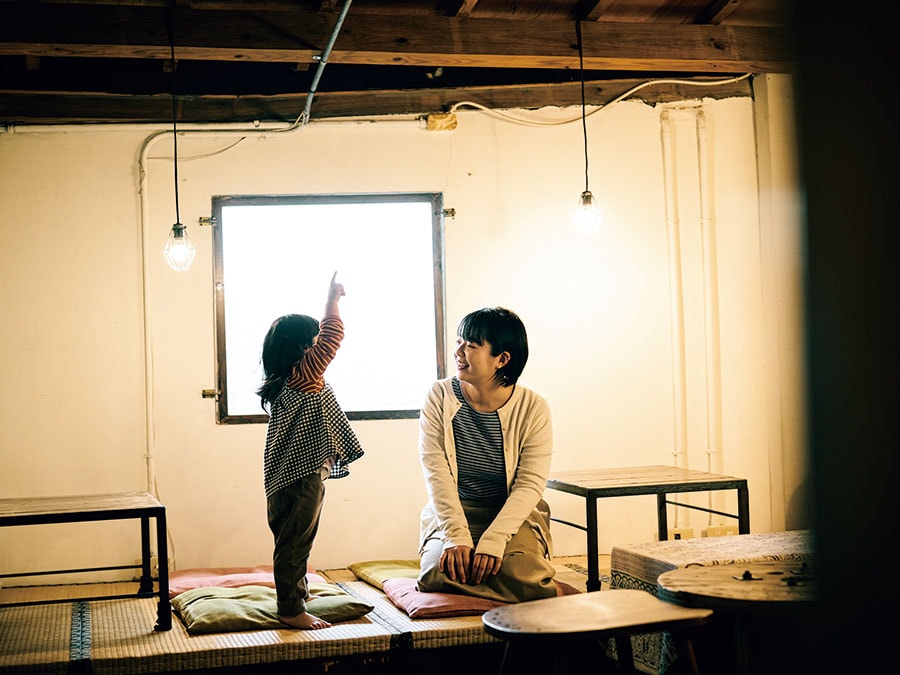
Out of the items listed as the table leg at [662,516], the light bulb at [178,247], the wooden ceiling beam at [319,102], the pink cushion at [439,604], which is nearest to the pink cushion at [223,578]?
the pink cushion at [439,604]

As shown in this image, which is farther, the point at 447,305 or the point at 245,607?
the point at 447,305

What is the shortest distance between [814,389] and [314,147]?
16.7 feet

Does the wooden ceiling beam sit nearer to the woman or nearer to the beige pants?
the woman

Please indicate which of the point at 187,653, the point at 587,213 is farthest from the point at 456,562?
the point at 587,213

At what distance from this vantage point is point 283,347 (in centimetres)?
376

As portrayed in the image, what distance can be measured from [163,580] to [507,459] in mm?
1475

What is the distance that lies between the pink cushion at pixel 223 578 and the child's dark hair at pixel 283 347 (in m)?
1.19

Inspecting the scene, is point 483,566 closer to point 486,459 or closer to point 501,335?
point 486,459

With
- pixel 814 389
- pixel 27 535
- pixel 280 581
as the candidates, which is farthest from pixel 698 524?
pixel 814 389

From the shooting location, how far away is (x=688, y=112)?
5.81 m

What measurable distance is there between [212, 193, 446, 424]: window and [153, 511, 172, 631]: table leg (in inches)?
64.7

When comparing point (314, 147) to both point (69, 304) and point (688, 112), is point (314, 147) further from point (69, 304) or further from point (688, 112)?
point (688, 112)

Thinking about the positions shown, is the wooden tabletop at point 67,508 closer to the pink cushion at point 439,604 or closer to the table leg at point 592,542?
the pink cushion at point 439,604

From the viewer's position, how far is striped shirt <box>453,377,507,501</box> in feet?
13.4
